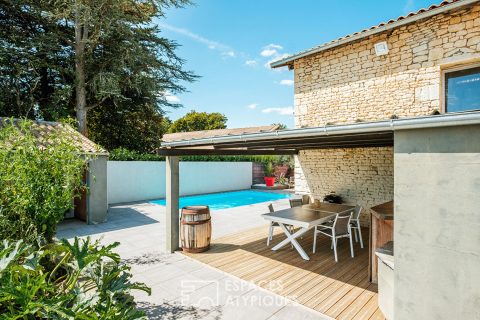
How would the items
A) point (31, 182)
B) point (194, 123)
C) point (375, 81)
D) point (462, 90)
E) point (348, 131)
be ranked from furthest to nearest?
point (194, 123), point (375, 81), point (462, 90), point (31, 182), point (348, 131)

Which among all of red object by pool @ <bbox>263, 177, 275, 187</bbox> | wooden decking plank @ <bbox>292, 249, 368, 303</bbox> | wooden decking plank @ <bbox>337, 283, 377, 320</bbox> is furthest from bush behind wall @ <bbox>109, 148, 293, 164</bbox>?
wooden decking plank @ <bbox>337, 283, 377, 320</bbox>

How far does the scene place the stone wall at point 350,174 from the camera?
9086mm

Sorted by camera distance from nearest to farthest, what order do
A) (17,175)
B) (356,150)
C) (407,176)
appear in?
(407,176) → (17,175) → (356,150)

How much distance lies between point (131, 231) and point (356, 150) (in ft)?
27.8

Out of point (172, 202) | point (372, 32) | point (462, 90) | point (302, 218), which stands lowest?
point (302, 218)

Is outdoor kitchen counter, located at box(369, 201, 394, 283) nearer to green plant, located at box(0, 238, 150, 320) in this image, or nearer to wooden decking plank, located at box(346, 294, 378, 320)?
wooden decking plank, located at box(346, 294, 378, 320)

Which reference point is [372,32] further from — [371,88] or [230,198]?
→ [230,198]

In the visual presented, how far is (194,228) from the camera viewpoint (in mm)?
6418

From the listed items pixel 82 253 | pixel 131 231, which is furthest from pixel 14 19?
pixel 82 253

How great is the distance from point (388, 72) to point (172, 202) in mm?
7975

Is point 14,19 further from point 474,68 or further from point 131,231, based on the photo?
point 474,68

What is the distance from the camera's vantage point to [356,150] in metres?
9.70

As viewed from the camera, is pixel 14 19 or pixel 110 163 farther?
pixel 14 19
